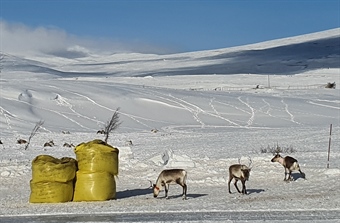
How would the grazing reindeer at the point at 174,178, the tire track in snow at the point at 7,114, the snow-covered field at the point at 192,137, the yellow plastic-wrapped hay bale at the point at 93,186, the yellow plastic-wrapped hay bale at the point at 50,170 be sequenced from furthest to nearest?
the tire track in snow at the point at 7,114 < the yellow plastic-wrapped hay bale at the point at 93,186 < the yellow plastic-wrapped hay bale at the point at 50,170 < the grazing reindeer at the point at 174,178 < the snow-covered field at the point at 192,137

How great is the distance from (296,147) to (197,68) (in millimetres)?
107386

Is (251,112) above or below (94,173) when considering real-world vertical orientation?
above

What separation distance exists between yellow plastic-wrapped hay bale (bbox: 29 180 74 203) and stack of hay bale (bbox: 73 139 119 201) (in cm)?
35

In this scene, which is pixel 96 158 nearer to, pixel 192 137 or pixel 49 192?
pixel 49 192

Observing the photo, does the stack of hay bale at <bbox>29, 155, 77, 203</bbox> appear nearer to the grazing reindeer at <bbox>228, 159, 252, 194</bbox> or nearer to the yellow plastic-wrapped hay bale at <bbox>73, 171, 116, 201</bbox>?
the yellow plastic-wrapped hay bale at <bbox>73, 171, 116, 201</bbox>

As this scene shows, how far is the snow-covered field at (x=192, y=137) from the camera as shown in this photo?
1478cm

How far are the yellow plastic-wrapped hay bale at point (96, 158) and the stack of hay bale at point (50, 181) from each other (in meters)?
0.40

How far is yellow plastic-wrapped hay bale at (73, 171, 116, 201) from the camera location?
15523 millimetres

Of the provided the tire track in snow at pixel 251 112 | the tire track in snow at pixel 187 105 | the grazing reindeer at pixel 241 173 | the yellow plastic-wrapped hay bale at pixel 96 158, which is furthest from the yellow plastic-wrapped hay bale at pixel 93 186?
the tire track in snow at pixel 251 112

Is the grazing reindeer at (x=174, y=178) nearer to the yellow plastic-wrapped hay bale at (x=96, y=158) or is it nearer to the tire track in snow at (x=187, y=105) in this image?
the yellow plastic-wrapped hay bale at (x=96, y=158)

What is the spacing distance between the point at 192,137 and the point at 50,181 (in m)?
22.1

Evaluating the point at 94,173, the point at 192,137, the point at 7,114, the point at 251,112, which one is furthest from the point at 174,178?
the point at 251,112

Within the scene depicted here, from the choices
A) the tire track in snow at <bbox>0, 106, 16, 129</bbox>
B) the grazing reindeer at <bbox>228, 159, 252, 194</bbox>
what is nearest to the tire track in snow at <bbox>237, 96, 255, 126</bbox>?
the tire track in snow at <bbox>0, 106, 16, 129</bbox>

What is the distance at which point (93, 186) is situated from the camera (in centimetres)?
1552
